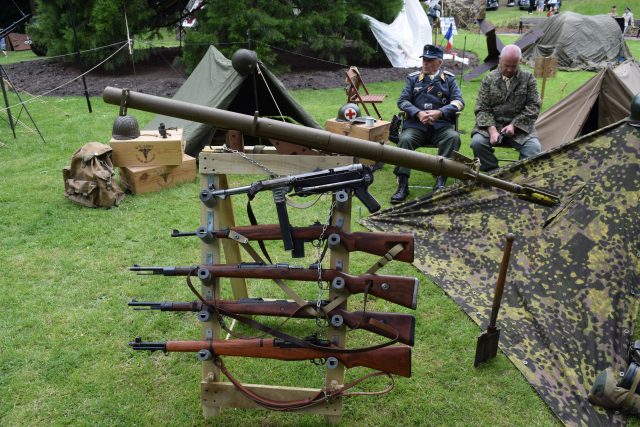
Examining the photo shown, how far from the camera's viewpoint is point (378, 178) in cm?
763

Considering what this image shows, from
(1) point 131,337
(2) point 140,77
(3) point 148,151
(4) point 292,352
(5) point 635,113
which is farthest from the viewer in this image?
(2) point 140,77

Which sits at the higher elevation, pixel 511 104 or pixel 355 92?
pixel 511 104

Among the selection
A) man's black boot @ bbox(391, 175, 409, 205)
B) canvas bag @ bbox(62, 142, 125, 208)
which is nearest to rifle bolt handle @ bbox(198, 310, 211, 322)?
canvas bag @ bbox(62, 142, 125, 208)

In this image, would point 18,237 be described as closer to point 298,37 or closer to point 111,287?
point 111,287

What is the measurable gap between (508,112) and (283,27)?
9.90m

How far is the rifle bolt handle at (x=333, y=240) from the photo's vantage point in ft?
9.56

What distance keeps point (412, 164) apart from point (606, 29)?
21419 millimetres

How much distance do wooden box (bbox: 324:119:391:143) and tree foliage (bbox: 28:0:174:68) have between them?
32.0ft

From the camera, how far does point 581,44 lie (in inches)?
782

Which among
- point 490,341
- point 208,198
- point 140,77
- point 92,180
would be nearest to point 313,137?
point 208,198

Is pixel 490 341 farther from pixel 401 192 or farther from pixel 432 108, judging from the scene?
pixel 432 108

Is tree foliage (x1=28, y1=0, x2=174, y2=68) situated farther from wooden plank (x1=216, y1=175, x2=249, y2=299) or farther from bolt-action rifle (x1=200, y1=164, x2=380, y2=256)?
bolt-action rifle (x1=200, y1=164, x2=380, y2=256)

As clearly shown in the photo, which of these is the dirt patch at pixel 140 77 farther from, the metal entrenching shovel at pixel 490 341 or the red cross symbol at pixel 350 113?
the metal entrenching shovel at pixel 490 341

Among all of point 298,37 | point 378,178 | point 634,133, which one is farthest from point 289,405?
point 298,37
